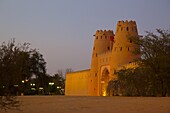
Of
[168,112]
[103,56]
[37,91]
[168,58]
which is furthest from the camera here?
[37,91]

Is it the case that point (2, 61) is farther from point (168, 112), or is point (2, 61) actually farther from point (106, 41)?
point (106, 41)

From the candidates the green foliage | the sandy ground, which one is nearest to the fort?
the green foliage

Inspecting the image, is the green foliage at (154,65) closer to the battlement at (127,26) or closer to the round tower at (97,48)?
the battlement at (127,26)

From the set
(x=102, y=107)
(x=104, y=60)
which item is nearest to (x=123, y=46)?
(x=104, y=60)

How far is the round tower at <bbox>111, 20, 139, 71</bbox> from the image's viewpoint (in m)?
50.5

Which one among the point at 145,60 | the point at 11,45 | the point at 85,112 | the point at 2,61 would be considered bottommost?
the point at 85,112

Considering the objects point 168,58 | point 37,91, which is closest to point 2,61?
point 168,58

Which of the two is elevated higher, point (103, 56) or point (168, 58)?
point (103, 56)

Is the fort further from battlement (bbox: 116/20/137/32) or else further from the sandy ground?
the sandy ground

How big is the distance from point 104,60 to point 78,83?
11.1m

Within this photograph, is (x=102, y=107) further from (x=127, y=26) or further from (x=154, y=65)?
(x=127, y=26)

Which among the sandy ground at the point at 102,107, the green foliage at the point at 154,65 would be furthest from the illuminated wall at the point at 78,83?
the sandy ground at the point at 102,107

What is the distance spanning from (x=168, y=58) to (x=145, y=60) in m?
2.25

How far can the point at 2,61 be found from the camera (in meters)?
8.68
